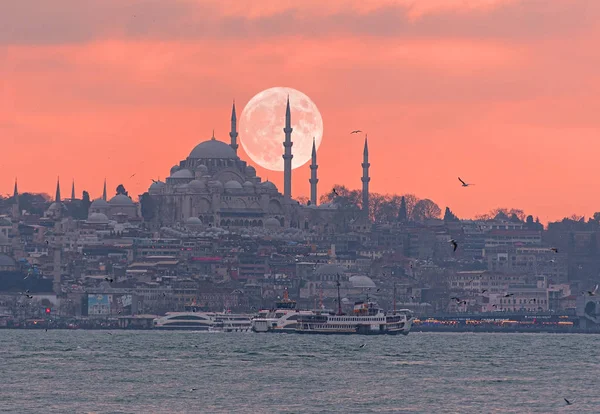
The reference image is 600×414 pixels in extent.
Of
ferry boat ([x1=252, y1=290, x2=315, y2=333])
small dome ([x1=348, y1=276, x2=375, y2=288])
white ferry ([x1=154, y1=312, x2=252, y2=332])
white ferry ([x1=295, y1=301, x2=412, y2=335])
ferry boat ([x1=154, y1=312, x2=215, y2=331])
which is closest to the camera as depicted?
white ferry ([x1=295, y1=301, x2=412, y2=335])

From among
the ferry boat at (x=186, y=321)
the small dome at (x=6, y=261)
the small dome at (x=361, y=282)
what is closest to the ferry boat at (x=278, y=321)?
the ferry boat at (x=186, y=321)

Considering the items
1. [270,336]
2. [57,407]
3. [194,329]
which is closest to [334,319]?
[270,336]

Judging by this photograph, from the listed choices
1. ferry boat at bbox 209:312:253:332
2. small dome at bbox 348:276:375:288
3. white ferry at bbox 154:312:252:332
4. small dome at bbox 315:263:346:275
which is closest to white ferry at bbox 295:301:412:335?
ferry boat at bbox 209:312:253:332

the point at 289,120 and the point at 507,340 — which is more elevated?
the point at 289,120

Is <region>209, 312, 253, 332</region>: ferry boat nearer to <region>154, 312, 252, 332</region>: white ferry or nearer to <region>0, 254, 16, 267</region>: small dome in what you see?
<region>154, 312, 252, 332</region>: white ferry

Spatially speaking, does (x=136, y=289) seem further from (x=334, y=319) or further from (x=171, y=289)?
(x=334, y=319)

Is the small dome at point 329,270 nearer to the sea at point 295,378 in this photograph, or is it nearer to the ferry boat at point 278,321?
the ferry boat at point 278,321
